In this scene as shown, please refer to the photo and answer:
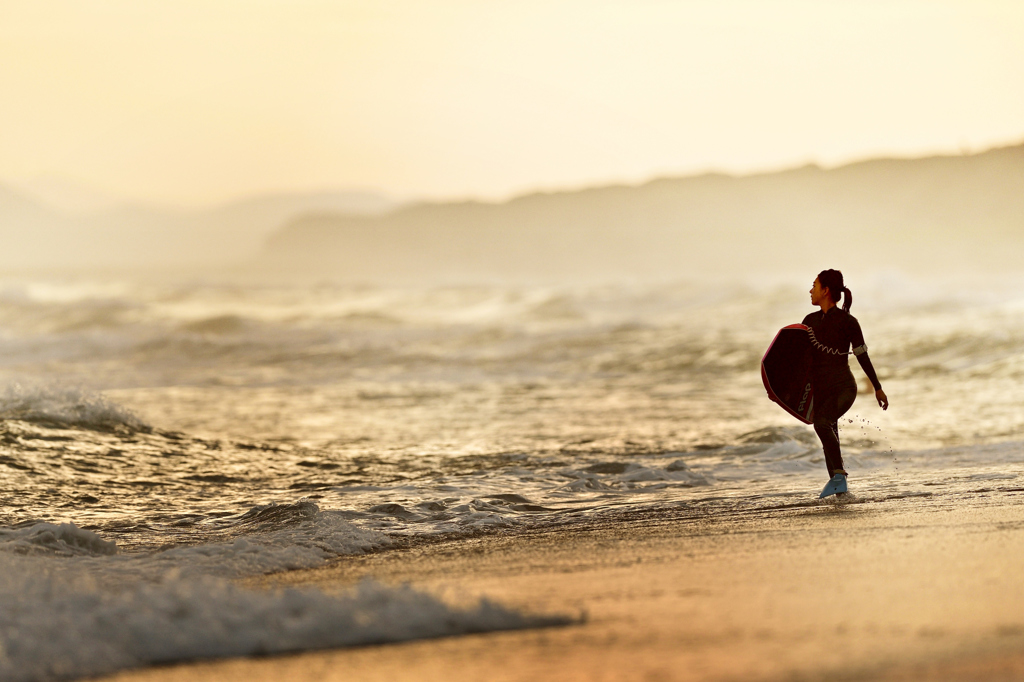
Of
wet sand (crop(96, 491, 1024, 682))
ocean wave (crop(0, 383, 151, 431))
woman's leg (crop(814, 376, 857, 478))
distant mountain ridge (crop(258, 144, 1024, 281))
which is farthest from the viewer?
distant mountain ridge (crop(258, 144, 1024, 281))

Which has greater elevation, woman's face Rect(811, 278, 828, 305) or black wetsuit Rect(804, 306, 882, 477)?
woman's face Rect(811, 278, 828, 305)

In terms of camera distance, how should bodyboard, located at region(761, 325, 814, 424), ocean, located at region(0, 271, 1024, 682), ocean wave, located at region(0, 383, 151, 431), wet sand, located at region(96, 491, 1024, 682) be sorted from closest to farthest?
1. wet sand, located at region(96, 491, 1024, 682)
2. ocean, located at region(0, 271, 1024, 682)
3. bodyboard, located at region(761, 325, 814, 424)
4. ocean wave, located at region(0, 383, 151, 431)

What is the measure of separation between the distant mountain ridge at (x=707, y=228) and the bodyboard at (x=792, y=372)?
48920 mm

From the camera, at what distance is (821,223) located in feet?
344

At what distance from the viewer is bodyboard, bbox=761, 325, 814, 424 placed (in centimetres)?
681

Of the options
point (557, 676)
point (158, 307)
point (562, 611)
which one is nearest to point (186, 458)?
point (562, 611)

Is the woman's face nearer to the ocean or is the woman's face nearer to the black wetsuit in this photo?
the black wetsuit

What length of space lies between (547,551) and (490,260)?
465ft

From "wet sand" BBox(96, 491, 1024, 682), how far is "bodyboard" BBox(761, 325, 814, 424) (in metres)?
1.22

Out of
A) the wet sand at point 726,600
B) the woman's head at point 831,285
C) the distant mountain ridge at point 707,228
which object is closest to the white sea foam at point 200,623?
the wet sand at point 726,600

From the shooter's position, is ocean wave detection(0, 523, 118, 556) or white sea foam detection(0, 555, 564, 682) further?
ocean wave detection(0, 523, 118, 556)

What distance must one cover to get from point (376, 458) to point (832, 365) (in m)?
4.61

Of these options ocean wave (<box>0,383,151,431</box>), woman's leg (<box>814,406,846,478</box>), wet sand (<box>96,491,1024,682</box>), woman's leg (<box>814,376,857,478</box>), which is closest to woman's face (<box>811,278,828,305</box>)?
woman's leg (<box>814,376,857,478</box>)

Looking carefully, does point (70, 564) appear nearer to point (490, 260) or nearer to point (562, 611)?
point (562, 611)
